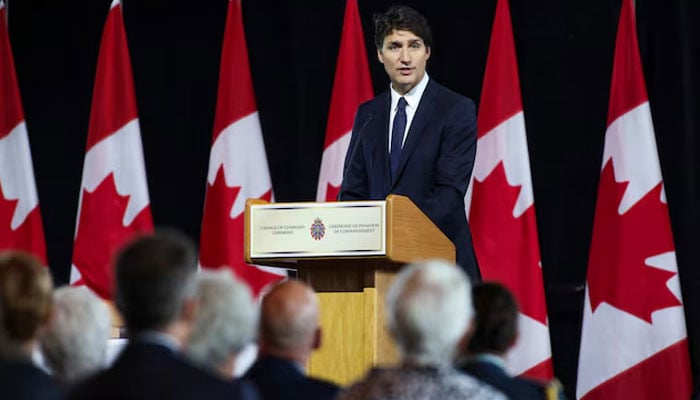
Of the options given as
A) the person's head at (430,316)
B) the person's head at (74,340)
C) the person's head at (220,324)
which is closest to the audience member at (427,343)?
the person's head at (430,316)

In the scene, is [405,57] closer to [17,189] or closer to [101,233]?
[101,233]

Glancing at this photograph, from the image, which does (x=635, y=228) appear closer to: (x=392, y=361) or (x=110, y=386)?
(x=392, y=361)

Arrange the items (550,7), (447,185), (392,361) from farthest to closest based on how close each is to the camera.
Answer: (550,7)
(447,185)
(392,361)

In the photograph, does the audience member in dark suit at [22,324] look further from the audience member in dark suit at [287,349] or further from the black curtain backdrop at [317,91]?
the black curtain backdrop at [317,91]

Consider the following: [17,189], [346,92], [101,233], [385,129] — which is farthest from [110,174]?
[385,129]

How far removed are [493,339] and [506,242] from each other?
4054 millimetres

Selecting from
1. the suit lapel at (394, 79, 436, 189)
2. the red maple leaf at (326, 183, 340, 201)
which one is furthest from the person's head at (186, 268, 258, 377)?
the red maple leaf at (326, 183, 340, 201)

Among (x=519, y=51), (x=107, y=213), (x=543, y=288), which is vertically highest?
(x=519, y=51)

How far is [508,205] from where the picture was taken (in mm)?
7352

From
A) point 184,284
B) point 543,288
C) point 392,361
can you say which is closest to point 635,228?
point 543,288

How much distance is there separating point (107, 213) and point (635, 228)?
3.22m

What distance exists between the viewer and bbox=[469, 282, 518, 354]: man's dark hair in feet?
10.9

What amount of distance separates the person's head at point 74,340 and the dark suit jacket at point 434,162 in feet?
7.33

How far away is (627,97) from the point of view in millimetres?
7316
